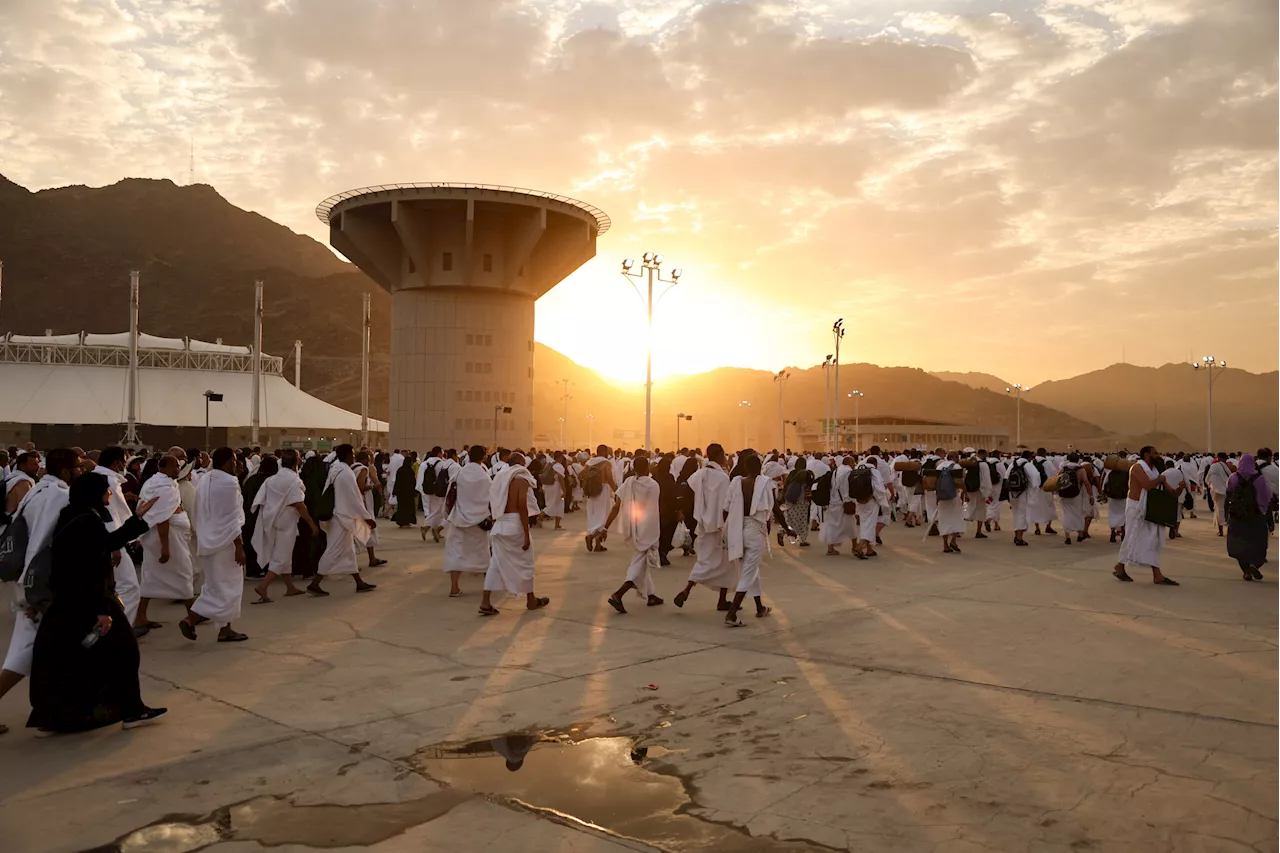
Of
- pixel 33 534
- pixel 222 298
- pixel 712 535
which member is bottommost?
pixel 712 535

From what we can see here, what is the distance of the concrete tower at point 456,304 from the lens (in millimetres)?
42375

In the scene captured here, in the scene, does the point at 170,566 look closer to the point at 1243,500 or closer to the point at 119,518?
the point at 119,518

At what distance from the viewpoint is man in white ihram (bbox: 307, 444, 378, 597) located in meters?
11.2

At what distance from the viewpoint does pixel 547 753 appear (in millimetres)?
5047

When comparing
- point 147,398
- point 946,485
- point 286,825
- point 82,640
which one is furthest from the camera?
point 147,398

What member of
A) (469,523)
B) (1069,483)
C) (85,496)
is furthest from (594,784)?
(1069,483)

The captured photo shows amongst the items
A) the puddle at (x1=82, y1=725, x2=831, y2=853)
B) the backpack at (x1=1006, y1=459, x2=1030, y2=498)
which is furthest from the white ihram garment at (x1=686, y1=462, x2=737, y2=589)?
the backpack at (x1=1006, y1=459, x2=1030, y2=498)

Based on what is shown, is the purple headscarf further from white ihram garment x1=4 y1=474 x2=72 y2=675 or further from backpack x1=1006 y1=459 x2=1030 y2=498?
white ihram garment x1=4 y1=474 x2=72 y2=675

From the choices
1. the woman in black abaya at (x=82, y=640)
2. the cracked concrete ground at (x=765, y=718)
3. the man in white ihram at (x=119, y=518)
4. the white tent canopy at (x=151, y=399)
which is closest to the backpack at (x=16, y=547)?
the woman in black abaya at (x=82, y=640)

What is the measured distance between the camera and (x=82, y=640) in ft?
17.4

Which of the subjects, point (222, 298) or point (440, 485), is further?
point (222, 298)

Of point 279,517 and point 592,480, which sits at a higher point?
point 592,480

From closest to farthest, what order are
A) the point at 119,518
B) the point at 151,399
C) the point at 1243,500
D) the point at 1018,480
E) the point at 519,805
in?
the point at 519,805
the point at 119,518
the point at 1243,500
the point at 1018,480
the point at 151,399

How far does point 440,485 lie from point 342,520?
6.28 metres
